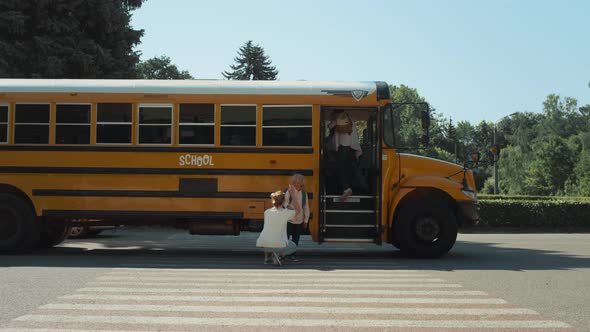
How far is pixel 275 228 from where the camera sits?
10008mm

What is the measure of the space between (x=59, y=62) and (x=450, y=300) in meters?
18.1

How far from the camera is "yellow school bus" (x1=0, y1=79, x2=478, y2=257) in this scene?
11.2 metres

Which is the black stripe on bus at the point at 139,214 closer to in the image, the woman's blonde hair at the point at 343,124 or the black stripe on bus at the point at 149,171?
the black stripe on bus at the point at 149,171

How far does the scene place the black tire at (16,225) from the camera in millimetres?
11367

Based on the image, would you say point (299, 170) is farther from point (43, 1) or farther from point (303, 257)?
point (43, 1)

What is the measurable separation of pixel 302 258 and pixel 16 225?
5.15 m

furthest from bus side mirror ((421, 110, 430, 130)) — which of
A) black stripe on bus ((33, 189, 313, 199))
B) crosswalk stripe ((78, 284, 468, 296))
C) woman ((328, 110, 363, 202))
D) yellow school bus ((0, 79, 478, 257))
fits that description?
crosswalk stripe ((78, 284, 468, 296))

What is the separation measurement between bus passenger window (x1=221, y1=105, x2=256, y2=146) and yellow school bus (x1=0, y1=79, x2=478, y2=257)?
0.7 inches

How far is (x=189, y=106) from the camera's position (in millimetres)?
11273

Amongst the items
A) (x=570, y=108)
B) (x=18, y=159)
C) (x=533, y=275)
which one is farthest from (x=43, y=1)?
(x=570, y=108)

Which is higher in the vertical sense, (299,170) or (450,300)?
(299,170)

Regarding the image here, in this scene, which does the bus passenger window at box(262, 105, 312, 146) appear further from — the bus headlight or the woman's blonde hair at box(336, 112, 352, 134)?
the bus headlight

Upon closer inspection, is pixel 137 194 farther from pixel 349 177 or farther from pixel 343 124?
pixel 343 124

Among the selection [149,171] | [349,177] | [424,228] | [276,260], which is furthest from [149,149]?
[424,228]
